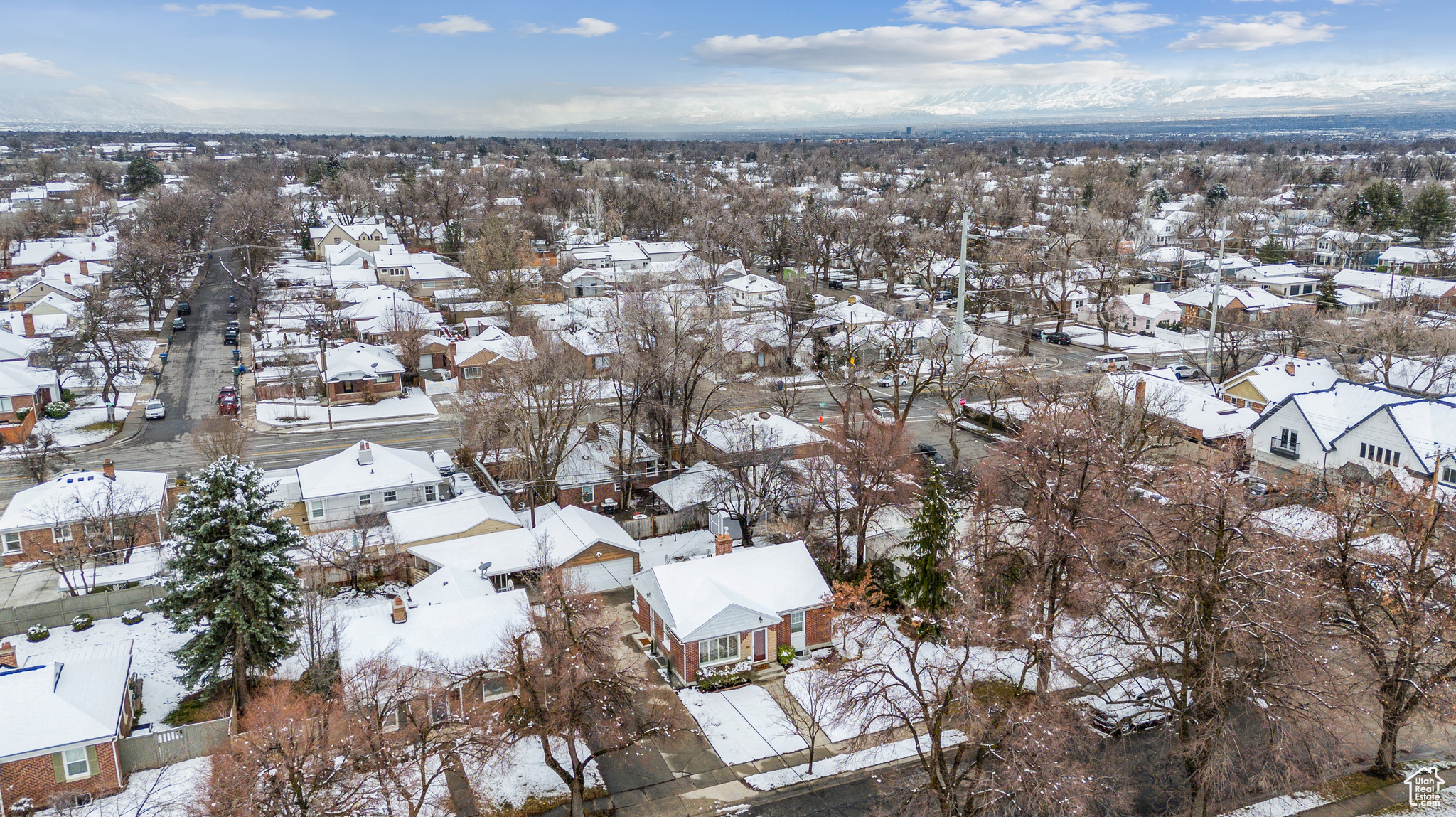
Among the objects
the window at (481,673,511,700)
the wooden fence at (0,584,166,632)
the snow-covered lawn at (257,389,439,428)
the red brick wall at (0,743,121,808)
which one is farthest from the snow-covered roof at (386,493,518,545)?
the snow-covered lawn at (257,389,439,428)

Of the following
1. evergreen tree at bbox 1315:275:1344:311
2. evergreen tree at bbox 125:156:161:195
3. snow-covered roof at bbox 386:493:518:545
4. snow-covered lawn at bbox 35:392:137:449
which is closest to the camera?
snow-covered roof at bbox 386:493:518:545

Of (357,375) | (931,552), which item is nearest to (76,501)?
(357,375)

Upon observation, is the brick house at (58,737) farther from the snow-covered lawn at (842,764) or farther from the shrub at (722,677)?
the snow-covered lawn at (842,764)

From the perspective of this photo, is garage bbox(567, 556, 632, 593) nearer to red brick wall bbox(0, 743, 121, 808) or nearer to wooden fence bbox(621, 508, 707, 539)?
wooden fence bbox(621, 508, 707, 539)

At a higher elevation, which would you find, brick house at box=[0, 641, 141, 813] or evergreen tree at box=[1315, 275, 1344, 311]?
evergreen tree at box=[1315, 275, 1344, 311]

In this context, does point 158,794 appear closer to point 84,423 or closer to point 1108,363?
point 84,423

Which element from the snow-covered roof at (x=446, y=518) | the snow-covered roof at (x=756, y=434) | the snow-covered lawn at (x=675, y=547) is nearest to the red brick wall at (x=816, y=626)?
the snow-covered lawn at (x=675, y=547)

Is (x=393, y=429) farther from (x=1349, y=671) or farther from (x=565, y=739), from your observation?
(x=1349, y=671)
